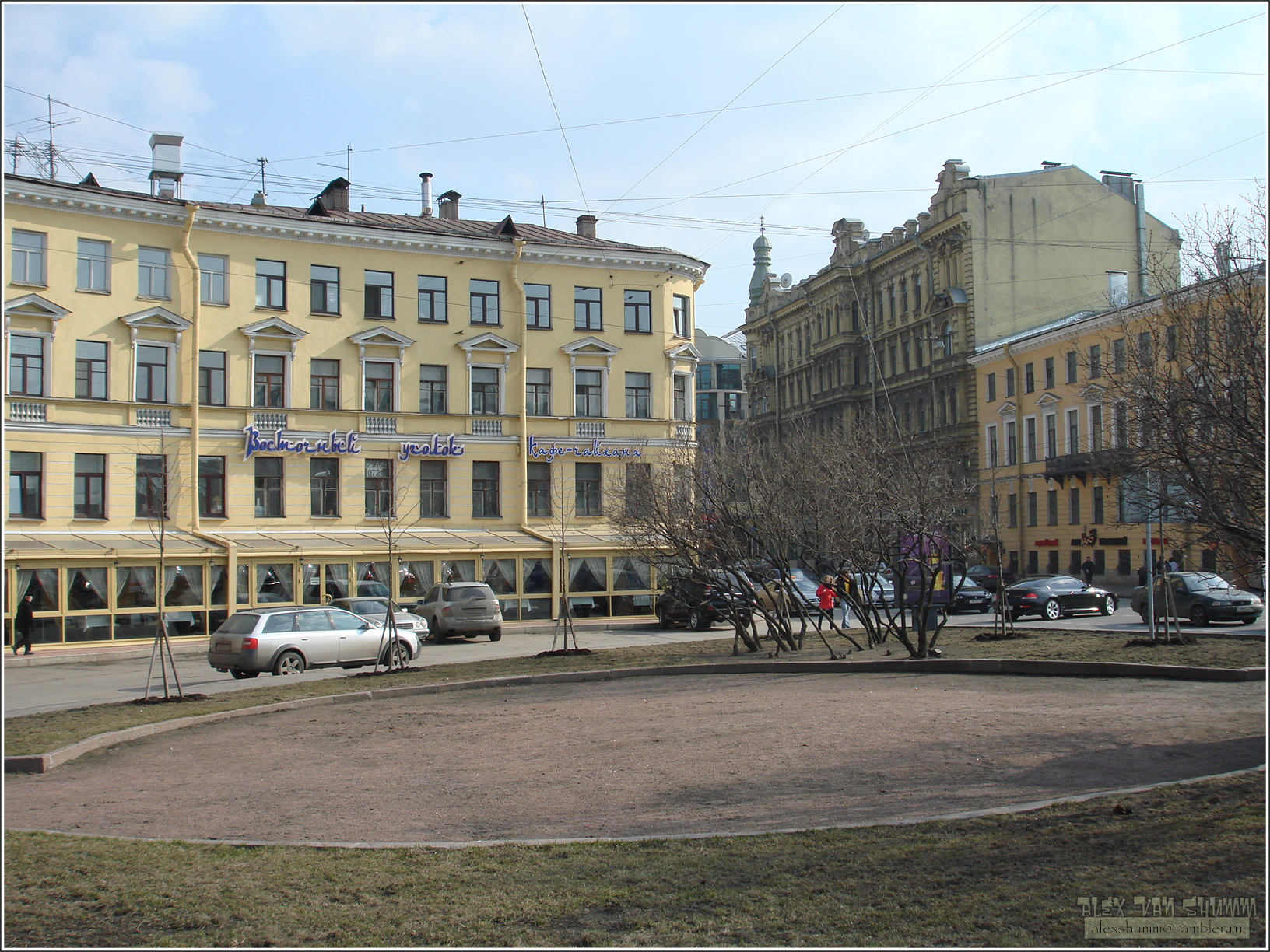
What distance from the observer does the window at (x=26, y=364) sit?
3262cm

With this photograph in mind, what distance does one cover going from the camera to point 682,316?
43.6 metres

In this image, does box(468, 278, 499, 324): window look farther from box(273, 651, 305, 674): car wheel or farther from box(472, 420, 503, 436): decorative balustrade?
box(273, 651, 305, 674): car wheel

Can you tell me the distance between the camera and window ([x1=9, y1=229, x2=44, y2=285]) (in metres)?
32.4

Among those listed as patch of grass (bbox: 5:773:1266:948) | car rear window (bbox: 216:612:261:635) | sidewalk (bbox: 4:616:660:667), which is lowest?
sidewalk (bbox: 4:616:660:667)

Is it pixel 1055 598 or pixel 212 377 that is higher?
pixel 212 377

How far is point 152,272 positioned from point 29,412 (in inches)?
→ 230

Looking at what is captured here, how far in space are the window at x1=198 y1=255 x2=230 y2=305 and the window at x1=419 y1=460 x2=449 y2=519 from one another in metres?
8.82

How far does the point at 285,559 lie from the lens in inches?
1325

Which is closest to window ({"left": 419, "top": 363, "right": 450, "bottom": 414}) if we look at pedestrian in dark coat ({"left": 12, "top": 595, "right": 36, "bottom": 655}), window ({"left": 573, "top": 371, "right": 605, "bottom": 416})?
window ({"left": 573, "top": 371, "right": 605, "bottom": 416})

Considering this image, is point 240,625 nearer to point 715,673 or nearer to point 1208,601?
point 715,673

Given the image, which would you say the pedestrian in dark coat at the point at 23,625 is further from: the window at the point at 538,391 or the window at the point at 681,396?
the window at the point at 681,396

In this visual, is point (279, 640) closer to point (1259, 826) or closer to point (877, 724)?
point (877, 724)

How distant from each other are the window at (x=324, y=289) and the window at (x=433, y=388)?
3.78 metres

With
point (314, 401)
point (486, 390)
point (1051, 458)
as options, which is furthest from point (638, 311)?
point (1051, 458)
